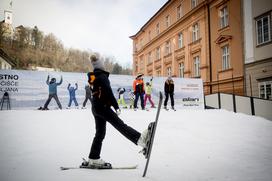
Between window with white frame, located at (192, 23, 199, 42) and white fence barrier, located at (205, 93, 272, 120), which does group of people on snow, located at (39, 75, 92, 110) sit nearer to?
white fence barrier, located at (205, 93, 272, 120)

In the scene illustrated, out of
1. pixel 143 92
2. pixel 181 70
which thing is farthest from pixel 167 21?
pixel 143 92

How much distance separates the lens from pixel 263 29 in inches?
551

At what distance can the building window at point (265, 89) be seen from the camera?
44.3 ft

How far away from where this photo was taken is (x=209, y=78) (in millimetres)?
20141

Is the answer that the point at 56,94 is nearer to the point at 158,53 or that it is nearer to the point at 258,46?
the point at 258,46

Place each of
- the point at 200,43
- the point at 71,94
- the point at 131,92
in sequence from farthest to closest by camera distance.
Result: the point at 200,43, the point at 131,92, the point at 71,94

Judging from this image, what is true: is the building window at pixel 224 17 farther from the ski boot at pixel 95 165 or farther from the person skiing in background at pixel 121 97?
the ski boot at pixel 95 165

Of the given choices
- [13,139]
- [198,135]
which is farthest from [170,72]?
[13,139]

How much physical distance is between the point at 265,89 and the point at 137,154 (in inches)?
493

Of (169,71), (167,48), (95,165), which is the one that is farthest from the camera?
(167,48)

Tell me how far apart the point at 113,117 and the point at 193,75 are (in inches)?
828

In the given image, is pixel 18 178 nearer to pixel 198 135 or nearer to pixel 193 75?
pixel 198 135

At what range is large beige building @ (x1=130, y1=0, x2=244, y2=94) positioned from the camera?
56.0ft

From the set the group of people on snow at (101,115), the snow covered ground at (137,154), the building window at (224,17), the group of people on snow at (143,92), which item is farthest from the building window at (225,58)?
the group of people on snow at (101,115)
